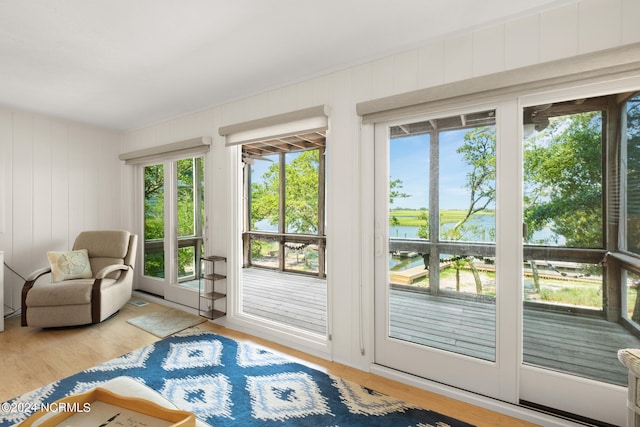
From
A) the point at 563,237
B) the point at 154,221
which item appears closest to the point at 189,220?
the point at 154,221

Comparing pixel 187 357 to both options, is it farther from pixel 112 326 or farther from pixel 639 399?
pixel 639 399

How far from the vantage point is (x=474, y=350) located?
2096mm

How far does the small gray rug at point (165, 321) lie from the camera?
3193 mm

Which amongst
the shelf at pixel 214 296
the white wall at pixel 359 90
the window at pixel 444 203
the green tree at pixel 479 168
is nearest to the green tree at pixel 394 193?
the window at pixel 444 203

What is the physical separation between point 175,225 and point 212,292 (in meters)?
1.25

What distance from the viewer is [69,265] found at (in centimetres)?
352

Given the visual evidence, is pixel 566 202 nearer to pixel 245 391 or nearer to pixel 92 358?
pixel 245 391

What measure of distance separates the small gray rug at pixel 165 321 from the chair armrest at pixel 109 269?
583mm

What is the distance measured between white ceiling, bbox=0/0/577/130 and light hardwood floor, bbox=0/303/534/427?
7.92 ft

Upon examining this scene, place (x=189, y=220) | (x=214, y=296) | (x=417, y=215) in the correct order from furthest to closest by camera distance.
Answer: (x=189, y=220) < (x=214, y=296) < (x=417, y=215)

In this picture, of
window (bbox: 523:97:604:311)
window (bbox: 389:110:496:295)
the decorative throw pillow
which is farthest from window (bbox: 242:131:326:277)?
window (bbox: 523:97:604:311)

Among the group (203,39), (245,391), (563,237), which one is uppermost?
(203,39)

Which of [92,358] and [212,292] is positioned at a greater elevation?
[212,292]

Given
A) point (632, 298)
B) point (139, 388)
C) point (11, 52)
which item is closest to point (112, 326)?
point (139, 388)
